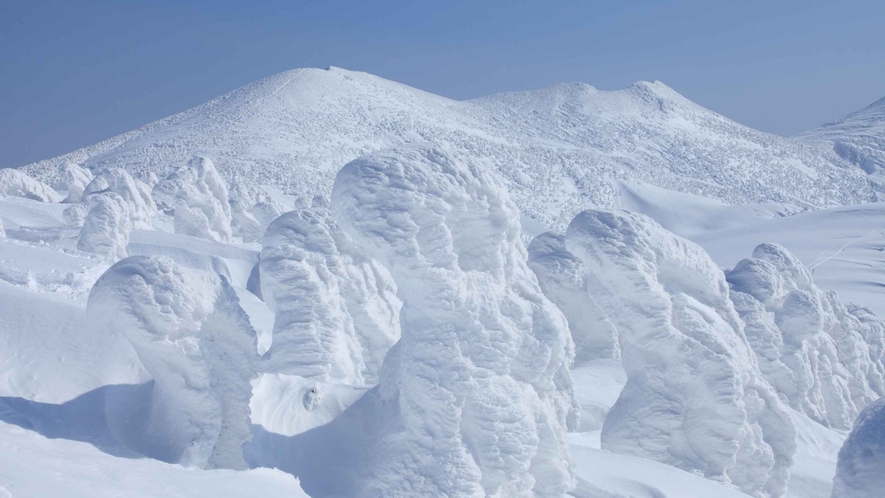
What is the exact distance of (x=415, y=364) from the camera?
22.8 feet

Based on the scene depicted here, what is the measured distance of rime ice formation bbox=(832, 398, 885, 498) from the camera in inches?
311

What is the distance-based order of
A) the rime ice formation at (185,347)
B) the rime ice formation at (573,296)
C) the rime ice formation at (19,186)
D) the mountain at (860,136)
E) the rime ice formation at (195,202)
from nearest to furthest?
the rime ice formation at (185,347), the rime ice formation at (573,296), the rime ice formation at (195,202), the rime ice formation at (19,186), the mountain at (860,136)

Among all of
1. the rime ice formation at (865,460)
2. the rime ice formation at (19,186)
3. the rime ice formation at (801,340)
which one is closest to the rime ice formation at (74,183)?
the rime ice formation at (19,186)

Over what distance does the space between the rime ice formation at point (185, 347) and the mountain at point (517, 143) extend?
51967 millimetres

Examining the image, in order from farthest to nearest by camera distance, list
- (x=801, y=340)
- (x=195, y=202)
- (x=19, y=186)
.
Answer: (x=19, y=186), (x=195, y=202), (x=801, y=340)

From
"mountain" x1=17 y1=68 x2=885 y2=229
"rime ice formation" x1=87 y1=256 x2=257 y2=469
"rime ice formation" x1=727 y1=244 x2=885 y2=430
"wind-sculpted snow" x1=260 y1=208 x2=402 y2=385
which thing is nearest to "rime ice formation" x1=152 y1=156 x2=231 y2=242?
"wind-sculpted snow" x1=260 y1=208 x2=402 y2=385

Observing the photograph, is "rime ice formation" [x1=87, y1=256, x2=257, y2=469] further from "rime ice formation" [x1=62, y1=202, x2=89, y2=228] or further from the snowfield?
"rime ice formation" [x1=62, y1=202, x2=89, y2=228]

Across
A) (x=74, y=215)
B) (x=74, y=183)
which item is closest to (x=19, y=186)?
(x=74, y=183)

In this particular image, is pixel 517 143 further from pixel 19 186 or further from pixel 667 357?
pixel 667 357

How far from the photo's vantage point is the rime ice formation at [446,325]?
670 cm

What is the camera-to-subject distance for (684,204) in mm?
75562

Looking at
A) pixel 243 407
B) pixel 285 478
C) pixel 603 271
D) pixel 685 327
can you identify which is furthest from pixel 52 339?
pixel 685 327

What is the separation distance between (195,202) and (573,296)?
679 inches

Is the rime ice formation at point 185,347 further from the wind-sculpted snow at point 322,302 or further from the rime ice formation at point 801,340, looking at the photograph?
the rime ice formation at point 801,340
